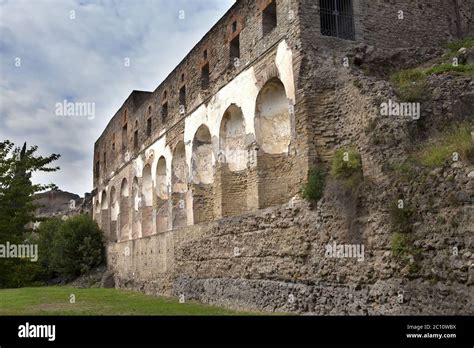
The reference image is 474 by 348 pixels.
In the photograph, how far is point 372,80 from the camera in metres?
10.3

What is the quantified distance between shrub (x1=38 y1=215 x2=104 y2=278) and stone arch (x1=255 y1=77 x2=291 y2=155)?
17180 millimetres

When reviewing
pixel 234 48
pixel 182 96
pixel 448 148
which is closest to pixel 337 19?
pixel 234 48

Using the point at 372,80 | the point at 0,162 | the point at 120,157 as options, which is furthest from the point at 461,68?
the point at 120,157

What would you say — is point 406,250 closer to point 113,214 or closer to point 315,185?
point 315,185

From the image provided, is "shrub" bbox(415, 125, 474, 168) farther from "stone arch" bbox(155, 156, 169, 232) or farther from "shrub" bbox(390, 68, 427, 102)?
"stone arch" bbox(155, 156, 169, 232)

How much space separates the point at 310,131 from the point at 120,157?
1926 cm

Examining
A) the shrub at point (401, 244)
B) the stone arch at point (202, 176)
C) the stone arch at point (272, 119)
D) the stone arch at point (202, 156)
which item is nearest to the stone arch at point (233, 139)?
the stone arch at point (202, 176)

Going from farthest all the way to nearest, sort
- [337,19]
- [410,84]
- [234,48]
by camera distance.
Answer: [234,48] → [337,19] → [410,84]

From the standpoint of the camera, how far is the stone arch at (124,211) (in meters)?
27.6

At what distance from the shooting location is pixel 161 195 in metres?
23.0

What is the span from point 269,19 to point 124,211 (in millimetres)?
16766

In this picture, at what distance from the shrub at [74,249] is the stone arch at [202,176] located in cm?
1223

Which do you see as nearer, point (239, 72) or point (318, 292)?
point (318, 292)
